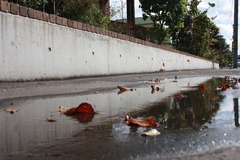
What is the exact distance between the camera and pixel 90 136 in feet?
4.90

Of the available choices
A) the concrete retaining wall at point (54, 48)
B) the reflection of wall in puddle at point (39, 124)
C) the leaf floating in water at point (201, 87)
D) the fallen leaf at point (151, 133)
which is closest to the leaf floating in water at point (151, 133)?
the fallen leaf at point (151, 133)

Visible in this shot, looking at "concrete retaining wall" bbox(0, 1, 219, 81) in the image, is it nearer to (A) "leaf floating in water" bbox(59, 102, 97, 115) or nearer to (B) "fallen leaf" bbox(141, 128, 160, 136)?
(A) "leaf floating in water" bbox(59, 102, 97, 115)

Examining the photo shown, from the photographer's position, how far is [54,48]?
5512mm

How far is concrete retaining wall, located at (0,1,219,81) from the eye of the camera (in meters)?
4.42

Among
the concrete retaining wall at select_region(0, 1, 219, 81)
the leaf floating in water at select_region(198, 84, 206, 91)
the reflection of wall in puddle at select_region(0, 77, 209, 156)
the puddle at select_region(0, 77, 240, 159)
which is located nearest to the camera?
the puddle at select_region(0, 77, 240, 159)

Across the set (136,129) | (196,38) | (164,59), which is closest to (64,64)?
(136,129)

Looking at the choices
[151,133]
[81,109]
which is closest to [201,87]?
[81,109]

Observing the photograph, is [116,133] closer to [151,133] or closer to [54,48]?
[151,133]

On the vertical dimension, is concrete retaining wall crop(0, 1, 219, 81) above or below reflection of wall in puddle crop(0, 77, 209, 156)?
above

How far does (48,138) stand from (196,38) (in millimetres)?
25568

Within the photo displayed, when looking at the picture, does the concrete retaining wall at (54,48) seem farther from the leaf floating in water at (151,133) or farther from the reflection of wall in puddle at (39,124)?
the leaf floating in water at (151,133)

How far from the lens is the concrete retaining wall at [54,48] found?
442 cm

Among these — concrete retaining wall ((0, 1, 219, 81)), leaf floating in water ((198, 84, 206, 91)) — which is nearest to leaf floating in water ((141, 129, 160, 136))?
leaf floating in water ((198, 84, 206, 91))

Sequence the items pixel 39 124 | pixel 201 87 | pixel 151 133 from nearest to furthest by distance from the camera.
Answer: pixel 151 133
pixel 39 124
pixel 201 87
